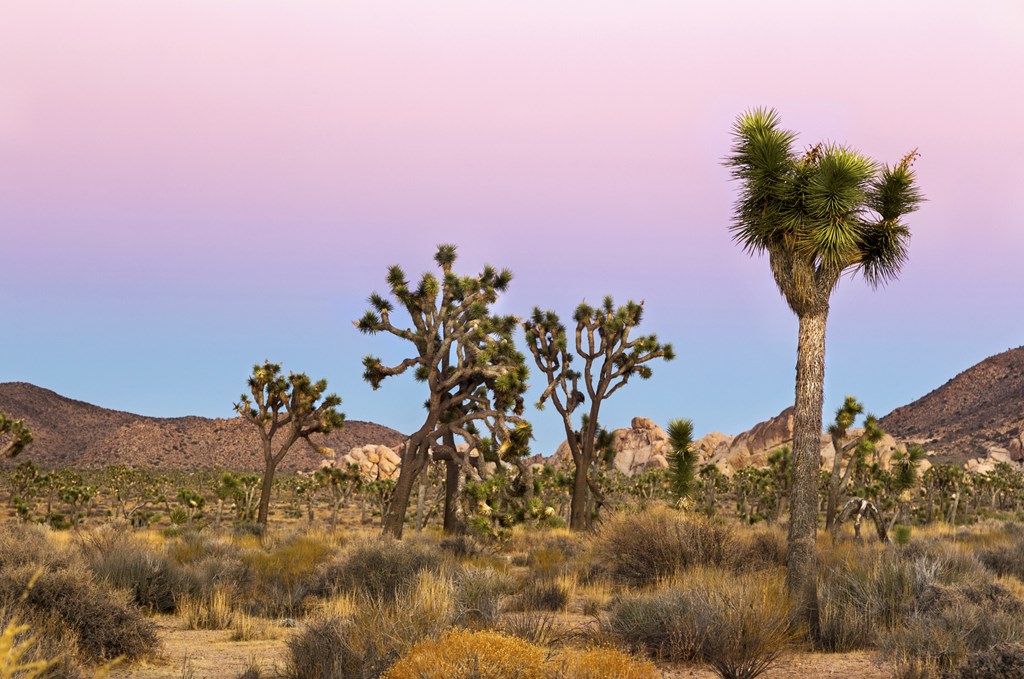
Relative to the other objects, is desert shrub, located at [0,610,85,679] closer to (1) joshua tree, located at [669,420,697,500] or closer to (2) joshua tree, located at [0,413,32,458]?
(1) joshua tree, located at [669,420,697,500]

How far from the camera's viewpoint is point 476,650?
21.5 feet

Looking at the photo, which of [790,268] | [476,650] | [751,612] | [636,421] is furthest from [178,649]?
[636,421]

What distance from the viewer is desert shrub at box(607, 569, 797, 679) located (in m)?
9.18

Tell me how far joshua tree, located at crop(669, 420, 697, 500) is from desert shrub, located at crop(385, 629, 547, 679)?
21345mm

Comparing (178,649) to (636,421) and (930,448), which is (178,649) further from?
(636,421)

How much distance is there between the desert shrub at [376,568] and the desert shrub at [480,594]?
0.87m

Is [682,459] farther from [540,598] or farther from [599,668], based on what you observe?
[599,668]

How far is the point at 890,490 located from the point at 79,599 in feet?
214

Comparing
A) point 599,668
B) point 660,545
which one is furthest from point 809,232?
point 599,668

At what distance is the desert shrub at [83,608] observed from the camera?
9727 millimetres

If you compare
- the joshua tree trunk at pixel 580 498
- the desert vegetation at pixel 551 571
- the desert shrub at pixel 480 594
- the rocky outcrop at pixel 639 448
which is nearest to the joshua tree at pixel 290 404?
the desert vegetation at pixel 551 571

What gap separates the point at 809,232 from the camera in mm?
16125

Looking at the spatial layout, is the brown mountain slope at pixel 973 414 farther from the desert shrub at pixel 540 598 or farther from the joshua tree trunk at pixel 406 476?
the desert shrub at pixel 540 598

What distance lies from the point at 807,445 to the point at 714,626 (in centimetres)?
698
